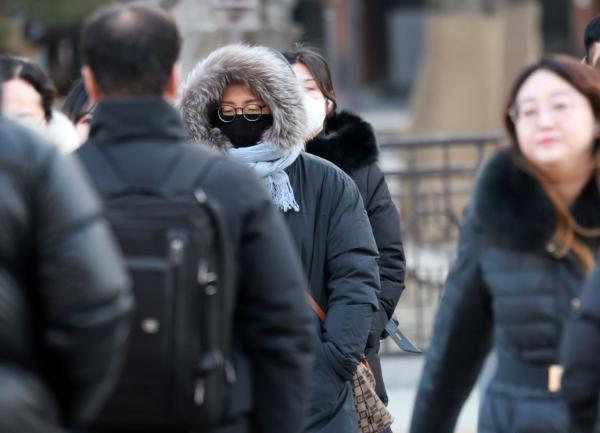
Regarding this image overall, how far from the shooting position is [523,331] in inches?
142

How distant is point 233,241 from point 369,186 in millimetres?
2368

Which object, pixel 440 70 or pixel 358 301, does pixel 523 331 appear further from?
pixel 440 70

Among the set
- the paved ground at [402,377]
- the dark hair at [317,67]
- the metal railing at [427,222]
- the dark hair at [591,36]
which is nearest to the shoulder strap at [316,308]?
the dark hair at [317,67]

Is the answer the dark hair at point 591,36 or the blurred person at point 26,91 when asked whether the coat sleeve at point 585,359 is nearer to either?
the blurred person at point 26,91

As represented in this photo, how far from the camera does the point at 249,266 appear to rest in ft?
11.5

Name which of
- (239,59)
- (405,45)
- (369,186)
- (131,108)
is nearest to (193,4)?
(369,186)

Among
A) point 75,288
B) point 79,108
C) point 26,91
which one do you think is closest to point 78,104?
point 79,108

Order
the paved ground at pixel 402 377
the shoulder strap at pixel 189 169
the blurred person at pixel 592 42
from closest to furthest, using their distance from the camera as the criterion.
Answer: the shoulder strap at pixel 189 169
the blurred person at pixel 592 42
the paved ground at pixel 402 377

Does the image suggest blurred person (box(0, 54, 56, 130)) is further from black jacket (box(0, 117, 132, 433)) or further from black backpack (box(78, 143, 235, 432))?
black jacket (box(0, 117, 132, 433))

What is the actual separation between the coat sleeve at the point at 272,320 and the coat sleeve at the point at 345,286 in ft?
3.86

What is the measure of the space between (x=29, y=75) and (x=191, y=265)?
2.02 metres

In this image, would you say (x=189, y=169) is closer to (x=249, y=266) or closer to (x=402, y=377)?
(x=249, y=266)

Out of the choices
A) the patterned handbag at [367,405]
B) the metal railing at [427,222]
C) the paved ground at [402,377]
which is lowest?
the paved ground at [402,377]

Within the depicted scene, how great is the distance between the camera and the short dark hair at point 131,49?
134 inches
